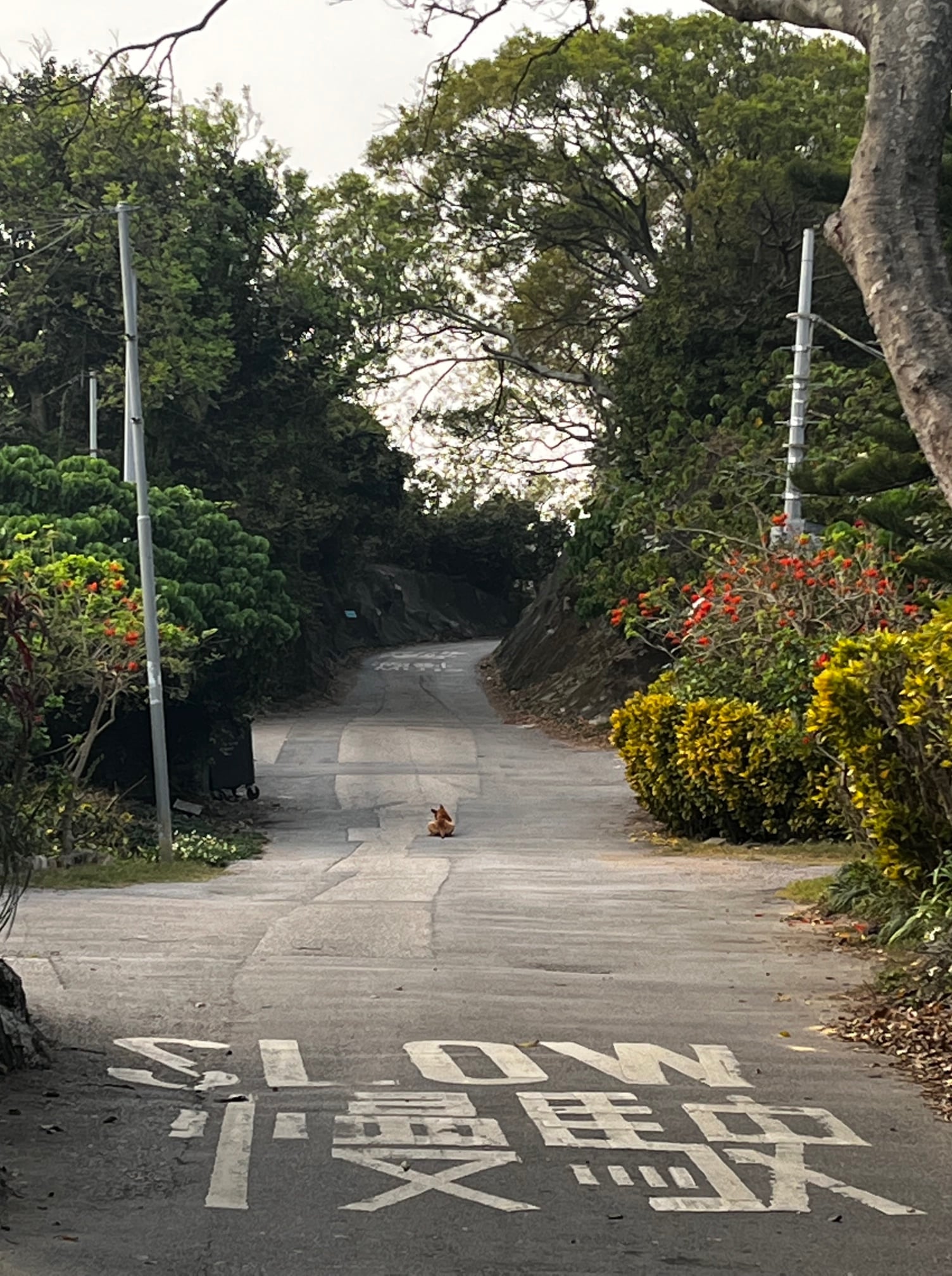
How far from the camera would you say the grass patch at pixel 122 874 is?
1636 centimetres

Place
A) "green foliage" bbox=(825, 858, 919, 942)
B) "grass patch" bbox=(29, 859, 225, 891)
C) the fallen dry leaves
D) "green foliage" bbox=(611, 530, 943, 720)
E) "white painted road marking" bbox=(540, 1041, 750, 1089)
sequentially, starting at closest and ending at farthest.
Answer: "white painted road marking" bbox=(540, 1041, 750, 1089)
the fallen dry leaves
"green foliage" bbox=(825, 858, 919, 942)
"grass patch" bbox=(29, 859, 225, 891)
"green foliage" bbox=(611, 530, 943, 720)

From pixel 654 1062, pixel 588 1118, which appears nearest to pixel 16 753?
pixel 588 1118

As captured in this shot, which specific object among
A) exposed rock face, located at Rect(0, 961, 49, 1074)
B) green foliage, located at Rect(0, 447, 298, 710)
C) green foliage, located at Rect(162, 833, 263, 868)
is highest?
green foliage, located at Rect(0, 447, 298, 710)

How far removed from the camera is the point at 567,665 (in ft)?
143

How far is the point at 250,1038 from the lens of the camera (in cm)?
741

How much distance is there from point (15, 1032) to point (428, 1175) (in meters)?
1.97

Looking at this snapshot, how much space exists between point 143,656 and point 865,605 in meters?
8.39

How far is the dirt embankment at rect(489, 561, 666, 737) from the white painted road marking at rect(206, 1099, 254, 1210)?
29.2 m

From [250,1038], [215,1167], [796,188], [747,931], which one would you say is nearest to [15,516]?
[796,188]

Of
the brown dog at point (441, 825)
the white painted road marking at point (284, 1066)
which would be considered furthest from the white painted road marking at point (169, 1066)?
the brown dog at point (441, 825)

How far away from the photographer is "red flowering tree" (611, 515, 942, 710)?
60.5 feet

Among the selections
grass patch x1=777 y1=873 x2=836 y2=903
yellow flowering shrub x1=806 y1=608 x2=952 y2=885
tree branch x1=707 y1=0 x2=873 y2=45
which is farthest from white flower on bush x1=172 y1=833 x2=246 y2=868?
tree branch x1=707 y1=0 x2=873 y2=45

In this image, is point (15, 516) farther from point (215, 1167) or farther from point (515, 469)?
point (515, 469)

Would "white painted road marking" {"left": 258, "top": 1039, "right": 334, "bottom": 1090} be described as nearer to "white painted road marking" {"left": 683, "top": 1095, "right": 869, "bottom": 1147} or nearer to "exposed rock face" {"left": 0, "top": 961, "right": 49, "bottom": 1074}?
"exposed rock face" {"left": 0, "top": 961, "right": 49, "bottom": 1074}
